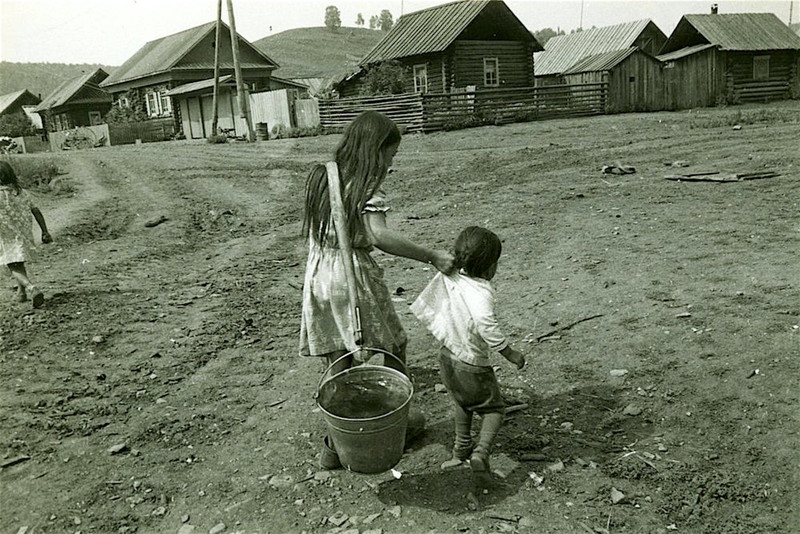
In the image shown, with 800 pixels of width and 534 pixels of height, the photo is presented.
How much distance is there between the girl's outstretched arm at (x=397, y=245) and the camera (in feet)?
10.5

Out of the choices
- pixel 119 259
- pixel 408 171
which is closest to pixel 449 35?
pixel 408 171

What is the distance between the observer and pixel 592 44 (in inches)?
1419

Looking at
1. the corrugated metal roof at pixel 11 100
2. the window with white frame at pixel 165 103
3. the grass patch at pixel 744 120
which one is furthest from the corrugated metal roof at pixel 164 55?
the grass patch at pixel 744 120

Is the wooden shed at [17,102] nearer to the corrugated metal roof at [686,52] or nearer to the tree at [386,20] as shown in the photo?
the corrugated metal roof at [686,52]

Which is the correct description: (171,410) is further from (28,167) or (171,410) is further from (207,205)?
(28,167)

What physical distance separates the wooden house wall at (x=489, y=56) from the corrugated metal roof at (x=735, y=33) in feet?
23.6

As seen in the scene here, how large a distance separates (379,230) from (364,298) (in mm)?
405

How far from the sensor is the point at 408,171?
13.4 meters

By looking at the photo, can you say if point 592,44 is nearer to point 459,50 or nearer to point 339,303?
point 459,50

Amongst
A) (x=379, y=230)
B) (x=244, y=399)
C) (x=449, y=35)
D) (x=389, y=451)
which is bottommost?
(x=244, y=399)

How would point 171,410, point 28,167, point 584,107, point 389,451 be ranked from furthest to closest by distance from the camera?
point 584,107 → point 28,167 → point 171,410 → point 389,451

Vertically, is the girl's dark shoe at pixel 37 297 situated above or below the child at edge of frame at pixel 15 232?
below

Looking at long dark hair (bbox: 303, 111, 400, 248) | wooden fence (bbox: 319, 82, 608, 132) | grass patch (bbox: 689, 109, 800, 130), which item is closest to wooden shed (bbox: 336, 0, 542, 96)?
wooden fence (bbox: 319, 82, 608, 132)

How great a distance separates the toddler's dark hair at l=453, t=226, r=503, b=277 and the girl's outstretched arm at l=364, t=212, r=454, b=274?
0.21 ft
